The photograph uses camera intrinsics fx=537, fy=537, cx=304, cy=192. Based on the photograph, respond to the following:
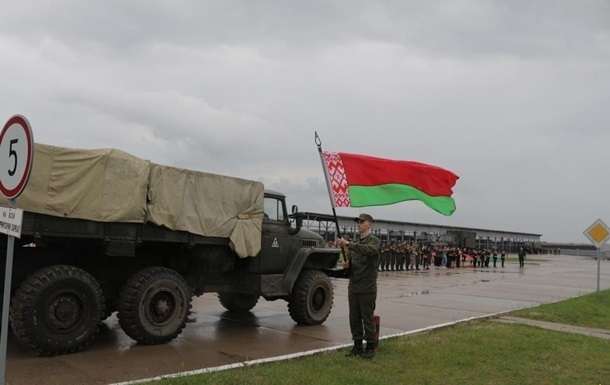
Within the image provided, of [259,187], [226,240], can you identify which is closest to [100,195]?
[226,240]

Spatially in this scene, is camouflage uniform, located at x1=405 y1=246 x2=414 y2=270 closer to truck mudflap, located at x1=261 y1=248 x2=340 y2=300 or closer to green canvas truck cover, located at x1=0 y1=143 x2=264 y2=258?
truck mudflap, located at x1=261 y1=248 x2=340 y2=300

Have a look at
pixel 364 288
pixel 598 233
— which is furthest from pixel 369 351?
pixel 598 233

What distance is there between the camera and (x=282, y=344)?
8.26m

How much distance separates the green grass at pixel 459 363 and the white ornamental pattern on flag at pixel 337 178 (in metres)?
2.21

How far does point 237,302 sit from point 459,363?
5335mm

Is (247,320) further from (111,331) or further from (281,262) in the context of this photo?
(111,331)

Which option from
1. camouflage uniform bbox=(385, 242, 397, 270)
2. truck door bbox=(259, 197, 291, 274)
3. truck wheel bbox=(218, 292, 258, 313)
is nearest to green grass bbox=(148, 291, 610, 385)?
truck door bbox=(259, 197, 291, 274)

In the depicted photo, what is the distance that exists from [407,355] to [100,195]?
4.73 metres

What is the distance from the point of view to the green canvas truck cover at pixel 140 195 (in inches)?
270

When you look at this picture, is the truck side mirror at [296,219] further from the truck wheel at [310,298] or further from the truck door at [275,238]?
the truck wheel at [310,298]

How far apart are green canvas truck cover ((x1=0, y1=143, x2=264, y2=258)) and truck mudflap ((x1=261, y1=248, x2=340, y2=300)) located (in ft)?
2.48

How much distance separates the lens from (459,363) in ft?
23.2

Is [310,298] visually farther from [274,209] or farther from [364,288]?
[364,288]

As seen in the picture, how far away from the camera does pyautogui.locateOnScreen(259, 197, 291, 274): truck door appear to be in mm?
9516
